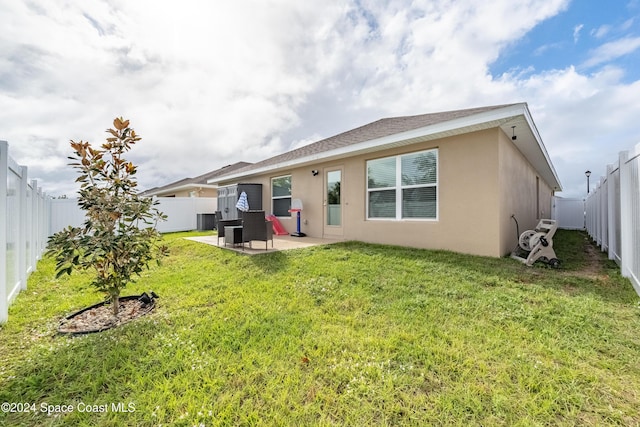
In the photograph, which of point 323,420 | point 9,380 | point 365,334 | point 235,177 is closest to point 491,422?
point 323,420

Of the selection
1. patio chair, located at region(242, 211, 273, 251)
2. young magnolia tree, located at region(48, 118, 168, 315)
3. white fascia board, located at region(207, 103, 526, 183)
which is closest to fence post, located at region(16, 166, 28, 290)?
young magnolia tree, located at region(48, 118, 168, 315)

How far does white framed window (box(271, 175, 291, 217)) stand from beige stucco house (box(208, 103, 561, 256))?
126cm

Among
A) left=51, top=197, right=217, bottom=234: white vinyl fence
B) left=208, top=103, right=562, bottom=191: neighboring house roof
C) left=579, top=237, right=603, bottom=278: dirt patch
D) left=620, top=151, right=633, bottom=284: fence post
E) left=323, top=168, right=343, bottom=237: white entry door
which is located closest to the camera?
left=620, top=151, right=633, bottom=284: fence post

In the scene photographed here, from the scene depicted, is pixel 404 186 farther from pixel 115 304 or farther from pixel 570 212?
pixel 570 212

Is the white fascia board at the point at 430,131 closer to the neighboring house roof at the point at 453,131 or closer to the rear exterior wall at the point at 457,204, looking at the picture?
the neighboring house roof at the point at 453,131

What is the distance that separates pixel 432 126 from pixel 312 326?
17.0 feet

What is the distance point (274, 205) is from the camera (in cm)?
1170

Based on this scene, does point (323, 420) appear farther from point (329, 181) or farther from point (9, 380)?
point (329, 181)

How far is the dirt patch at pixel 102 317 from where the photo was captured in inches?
129

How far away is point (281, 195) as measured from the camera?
1134 cm

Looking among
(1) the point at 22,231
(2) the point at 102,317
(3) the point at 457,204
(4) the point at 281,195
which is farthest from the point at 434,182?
(1) the point at 22,231

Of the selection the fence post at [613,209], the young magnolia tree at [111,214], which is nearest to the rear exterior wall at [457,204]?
the fence post at [613,209]

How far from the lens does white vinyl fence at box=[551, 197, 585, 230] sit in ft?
57.7

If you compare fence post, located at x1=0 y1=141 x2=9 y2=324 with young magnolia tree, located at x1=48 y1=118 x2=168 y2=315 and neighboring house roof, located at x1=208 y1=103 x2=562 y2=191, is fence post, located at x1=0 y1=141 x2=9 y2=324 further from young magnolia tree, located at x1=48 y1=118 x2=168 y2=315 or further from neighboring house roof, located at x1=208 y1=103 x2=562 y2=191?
neighboring house roof, located at x1=208 y1=103 x2=562 y2=191
